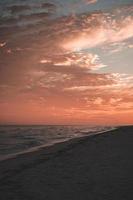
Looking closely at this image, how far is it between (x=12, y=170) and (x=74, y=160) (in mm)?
3570

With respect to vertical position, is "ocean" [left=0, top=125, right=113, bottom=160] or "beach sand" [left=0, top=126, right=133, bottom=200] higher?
"ocean" [left=0, top=125, right=113, bottom=160]

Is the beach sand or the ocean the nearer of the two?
the beach sand

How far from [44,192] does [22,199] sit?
875mm

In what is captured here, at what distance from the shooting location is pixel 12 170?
1230cm

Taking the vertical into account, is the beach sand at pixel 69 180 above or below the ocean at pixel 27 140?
below

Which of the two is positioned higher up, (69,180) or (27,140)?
(27,140)

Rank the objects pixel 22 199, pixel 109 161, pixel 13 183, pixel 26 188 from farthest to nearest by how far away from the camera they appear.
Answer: pixel 109 161
pixel 13 183
pixel 26 188
pixel 22 199

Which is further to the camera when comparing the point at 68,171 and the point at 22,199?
the point at 68,171

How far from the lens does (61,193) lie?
334 inches

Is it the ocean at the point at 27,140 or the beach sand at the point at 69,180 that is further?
the ocean at the point at 27,140

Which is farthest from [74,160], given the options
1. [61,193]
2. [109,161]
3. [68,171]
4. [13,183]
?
[61,193]

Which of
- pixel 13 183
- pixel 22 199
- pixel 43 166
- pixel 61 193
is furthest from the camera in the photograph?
pixel 43 166

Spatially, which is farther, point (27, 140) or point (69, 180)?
point (27, 140)

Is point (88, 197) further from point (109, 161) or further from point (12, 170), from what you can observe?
point (109, 161)
